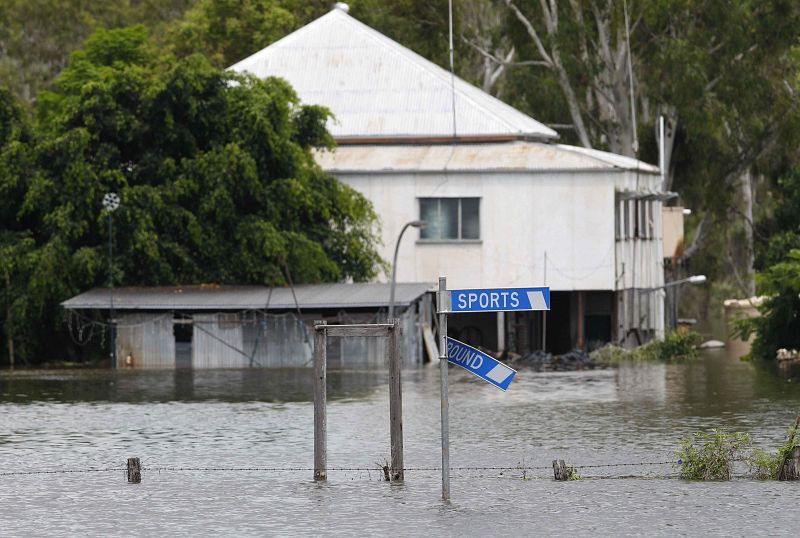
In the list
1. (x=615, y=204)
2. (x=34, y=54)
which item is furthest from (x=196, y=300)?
(x=34, y=54)

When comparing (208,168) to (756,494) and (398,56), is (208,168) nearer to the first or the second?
(398,56)

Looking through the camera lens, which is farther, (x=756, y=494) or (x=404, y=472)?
(x=404, y=472)

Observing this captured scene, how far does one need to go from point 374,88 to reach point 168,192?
10.9m

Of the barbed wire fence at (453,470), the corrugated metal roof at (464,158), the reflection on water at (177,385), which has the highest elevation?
the corrugated metal roof at (464,158)

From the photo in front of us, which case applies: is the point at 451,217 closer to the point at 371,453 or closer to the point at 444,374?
the point at 371,453

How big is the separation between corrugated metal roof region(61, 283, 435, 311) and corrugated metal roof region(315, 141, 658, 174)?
5.59 m

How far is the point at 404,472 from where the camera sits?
2192 centimetres

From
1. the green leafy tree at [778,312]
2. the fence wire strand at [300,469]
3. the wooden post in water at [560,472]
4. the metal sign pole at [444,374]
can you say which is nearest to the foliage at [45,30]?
the green leafy tree at [778,312]

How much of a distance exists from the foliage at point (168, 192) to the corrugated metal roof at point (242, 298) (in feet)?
2.57

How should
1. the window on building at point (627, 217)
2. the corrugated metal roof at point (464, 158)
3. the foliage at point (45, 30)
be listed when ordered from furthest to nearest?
the foliage at point (45, 30) < the window on building at point (627, 217) < the corrugated metal roof at point (464, 158)

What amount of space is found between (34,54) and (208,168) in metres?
45.8

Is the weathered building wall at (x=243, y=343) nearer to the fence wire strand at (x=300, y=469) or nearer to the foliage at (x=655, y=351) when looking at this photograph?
the foliage at (x=655, y=351)

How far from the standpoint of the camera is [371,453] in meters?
24.8

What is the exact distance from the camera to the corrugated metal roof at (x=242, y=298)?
43863 mm
